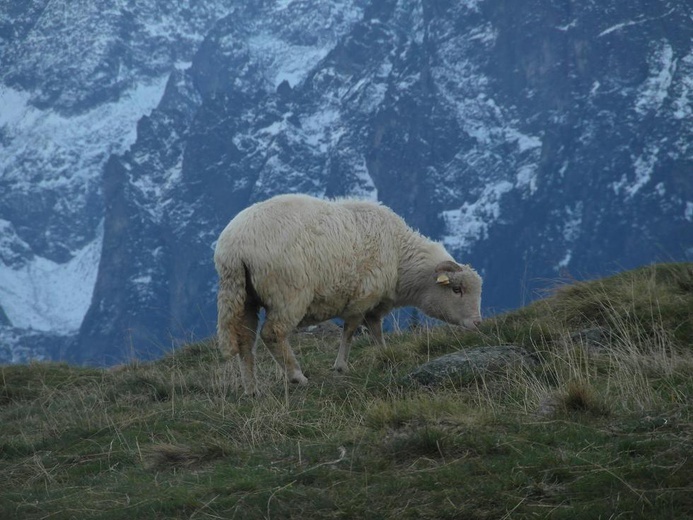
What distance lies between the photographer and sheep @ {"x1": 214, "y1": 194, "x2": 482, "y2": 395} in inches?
471

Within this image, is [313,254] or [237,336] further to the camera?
→ [313,254]

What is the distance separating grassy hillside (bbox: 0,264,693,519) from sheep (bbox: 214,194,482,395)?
58 cm

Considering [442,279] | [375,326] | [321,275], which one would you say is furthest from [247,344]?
[442,279]

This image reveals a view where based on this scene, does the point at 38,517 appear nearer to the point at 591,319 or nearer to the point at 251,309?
the point at 251,309

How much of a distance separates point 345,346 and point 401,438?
5.16 metres

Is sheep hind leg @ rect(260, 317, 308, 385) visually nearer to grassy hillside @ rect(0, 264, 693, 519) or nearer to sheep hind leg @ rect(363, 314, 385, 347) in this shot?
grassy hillside @ rect(0, 264, 693, 519)

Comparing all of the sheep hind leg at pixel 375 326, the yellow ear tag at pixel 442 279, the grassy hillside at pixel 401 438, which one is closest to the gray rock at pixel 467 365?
the grassy hillside at pixel 401 438

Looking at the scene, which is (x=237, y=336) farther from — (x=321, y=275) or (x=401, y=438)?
(x=401, y=438)

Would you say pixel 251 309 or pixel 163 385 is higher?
pixel 251 309

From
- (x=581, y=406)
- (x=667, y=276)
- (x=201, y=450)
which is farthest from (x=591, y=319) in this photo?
(x=201, y=450)

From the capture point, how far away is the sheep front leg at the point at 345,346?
503 inches

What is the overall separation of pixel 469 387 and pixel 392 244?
4.36m

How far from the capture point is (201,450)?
29.1ft

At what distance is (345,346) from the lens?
1328 cm
